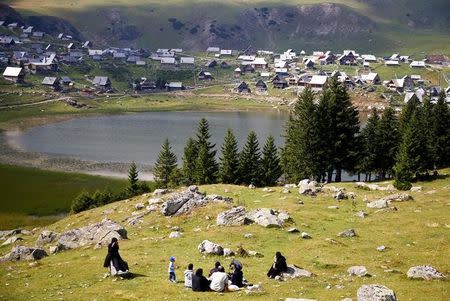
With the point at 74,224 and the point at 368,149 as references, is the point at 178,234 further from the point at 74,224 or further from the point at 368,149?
the point at 368,149

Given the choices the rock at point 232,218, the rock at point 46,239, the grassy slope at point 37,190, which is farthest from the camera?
the grassy slope at point 37,190

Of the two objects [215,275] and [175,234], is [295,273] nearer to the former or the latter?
[215,275]

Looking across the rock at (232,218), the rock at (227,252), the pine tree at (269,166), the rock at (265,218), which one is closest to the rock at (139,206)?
the rock at (232,218)

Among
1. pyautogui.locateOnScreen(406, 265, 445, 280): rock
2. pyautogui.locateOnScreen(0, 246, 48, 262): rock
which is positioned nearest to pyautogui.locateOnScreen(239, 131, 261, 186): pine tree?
pyautogui.locateOnScreen(0, 246, 48, 262): rock

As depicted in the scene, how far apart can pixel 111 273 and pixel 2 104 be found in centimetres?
19316

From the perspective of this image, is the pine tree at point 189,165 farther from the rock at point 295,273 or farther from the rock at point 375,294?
the rock at point 375,294

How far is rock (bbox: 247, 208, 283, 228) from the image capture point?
41875mm

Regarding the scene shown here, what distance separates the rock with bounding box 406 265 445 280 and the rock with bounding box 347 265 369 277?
2594 mm

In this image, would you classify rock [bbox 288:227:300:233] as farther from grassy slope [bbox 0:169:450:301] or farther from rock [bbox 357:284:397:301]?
rock [bbox 357:284:397:301]

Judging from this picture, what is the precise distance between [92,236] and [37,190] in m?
61.7

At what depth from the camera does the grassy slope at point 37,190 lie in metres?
80.2

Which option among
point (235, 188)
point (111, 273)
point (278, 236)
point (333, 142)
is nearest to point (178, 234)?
point (278, 236)

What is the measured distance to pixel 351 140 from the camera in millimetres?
79438

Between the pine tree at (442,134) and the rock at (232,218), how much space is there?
5209cm
